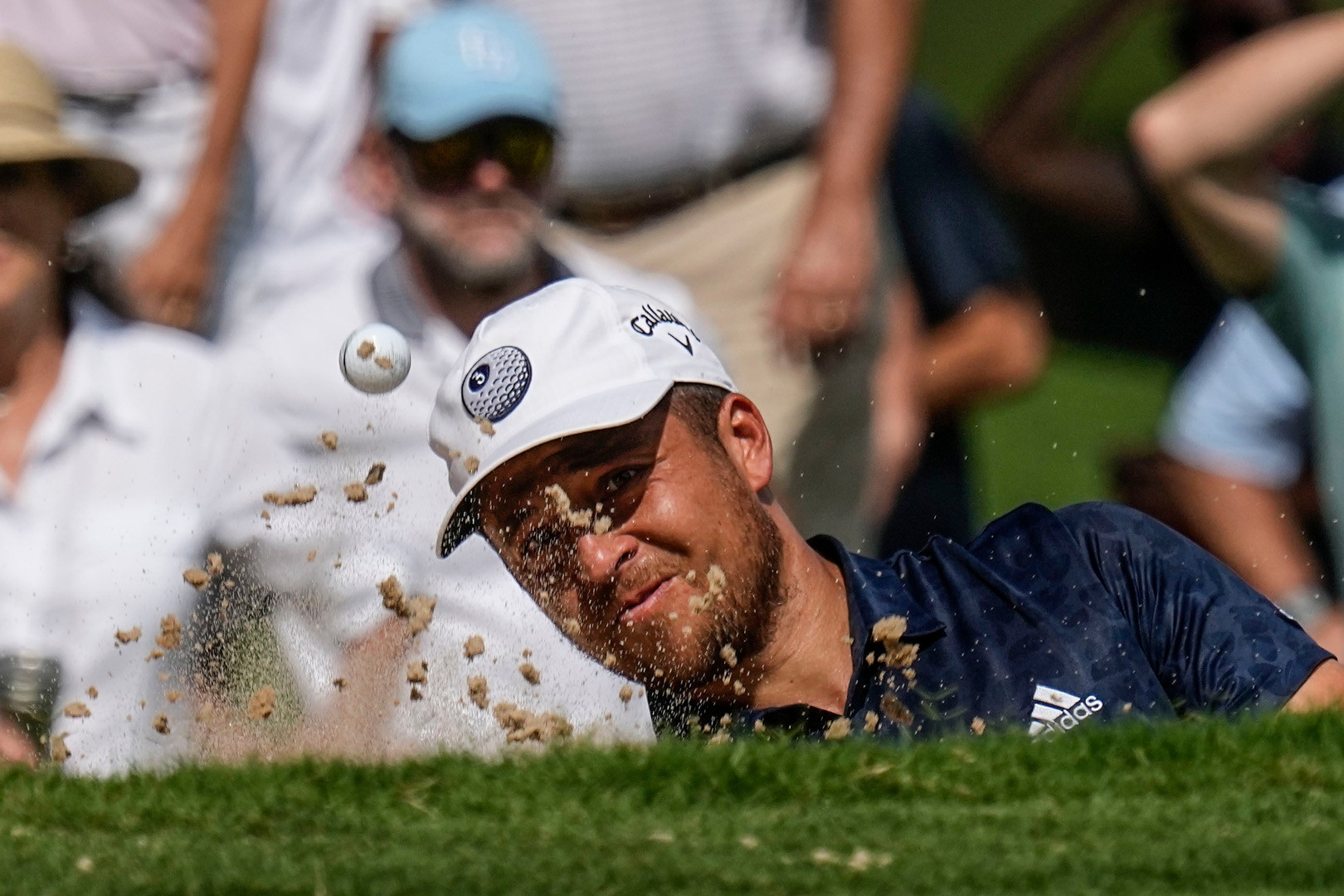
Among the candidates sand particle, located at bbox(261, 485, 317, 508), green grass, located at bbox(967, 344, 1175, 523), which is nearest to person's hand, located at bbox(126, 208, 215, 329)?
sand particle, located at bbox(261, 485, 317, 508)

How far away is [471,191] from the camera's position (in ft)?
17.2

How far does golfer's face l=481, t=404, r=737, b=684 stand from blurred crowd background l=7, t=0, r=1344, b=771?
66 centimetres

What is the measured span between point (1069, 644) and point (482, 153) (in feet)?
8.00

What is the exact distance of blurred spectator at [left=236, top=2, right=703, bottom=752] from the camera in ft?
14.2

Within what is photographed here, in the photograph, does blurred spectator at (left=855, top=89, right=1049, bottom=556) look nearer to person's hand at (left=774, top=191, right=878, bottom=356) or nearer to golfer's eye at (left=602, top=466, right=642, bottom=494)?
person's hand at (left=774, top=191, right=878, bottom=356)

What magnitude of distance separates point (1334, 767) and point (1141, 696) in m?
0.39

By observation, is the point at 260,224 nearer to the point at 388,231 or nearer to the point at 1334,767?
the point at 388,231

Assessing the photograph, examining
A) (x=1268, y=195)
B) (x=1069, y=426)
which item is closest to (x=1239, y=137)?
(x=1268, y=195)

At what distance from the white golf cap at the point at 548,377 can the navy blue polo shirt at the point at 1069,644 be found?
0.50 metres

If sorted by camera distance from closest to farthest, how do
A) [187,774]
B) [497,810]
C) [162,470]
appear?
1. [497,810]
2. [187,774]
3. [162,470]

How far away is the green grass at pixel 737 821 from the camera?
8.32ft

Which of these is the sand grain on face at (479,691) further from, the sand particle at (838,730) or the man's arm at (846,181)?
the man's arm at (846,181)

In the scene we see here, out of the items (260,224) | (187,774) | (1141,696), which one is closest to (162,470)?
(260,224)

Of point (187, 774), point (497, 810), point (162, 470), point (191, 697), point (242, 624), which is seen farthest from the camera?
point (162, 470)
